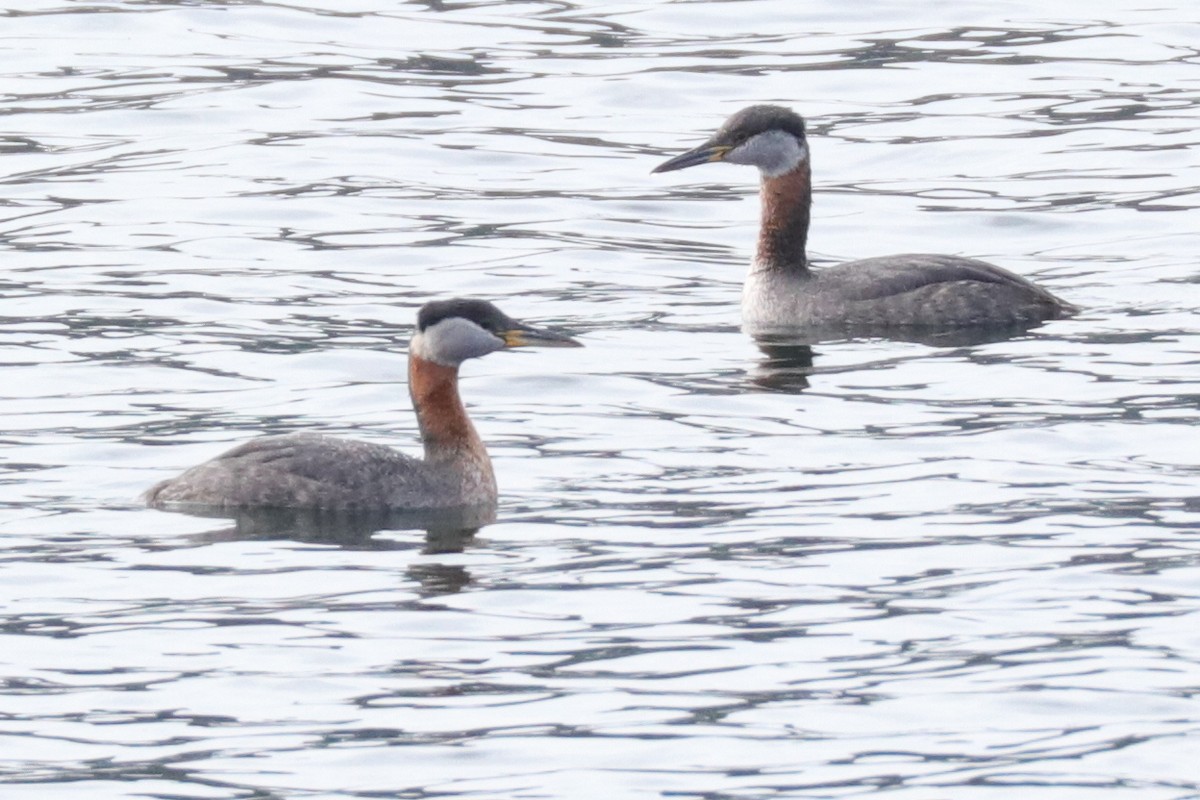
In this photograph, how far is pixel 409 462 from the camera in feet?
43.8

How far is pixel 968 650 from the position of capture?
10.5 metres

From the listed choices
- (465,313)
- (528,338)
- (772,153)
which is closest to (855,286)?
(772,153)

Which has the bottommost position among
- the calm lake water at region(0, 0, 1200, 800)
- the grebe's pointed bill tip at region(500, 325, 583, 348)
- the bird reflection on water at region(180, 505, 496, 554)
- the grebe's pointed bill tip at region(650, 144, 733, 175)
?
the bird reflection on water at region(180, 505, 496, 554)

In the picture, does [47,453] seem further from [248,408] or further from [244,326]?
[244,326]

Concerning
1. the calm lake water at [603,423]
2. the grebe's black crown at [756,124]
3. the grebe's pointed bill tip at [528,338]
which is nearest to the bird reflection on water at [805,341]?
the calm lake water at [603,423]

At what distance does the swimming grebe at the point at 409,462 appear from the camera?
13.0 m

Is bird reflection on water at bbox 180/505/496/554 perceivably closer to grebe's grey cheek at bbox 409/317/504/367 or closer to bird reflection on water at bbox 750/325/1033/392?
grebe's grey cheek at bbox 409/317/504/367

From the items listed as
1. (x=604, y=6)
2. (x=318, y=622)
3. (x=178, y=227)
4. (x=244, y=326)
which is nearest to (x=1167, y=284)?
(x=244, y=326)

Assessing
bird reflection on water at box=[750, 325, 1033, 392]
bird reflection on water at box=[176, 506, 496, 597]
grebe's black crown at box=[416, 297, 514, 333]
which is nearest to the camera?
bird reflection on water at box=[176, 506, 496, 597]

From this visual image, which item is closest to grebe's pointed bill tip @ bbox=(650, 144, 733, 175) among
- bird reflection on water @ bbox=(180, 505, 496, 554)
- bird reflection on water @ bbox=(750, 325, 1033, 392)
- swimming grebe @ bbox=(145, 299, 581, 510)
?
bird reflection on water @ bbox=(750, 325, 1033, 392)

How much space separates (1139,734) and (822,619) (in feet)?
5.53

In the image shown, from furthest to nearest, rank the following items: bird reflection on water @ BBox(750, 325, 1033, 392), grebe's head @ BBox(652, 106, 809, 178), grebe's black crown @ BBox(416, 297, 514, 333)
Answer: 1. grebe's head @ BBox(652, 106, 809, 178)
2. bird reflection on water @ BBox(750, 325, 1033, 392)
3. grebe's black crown @ BBox(416, 297, 514, 333)

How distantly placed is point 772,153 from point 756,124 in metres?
0.24

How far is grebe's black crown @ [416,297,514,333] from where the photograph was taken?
1362 cm
